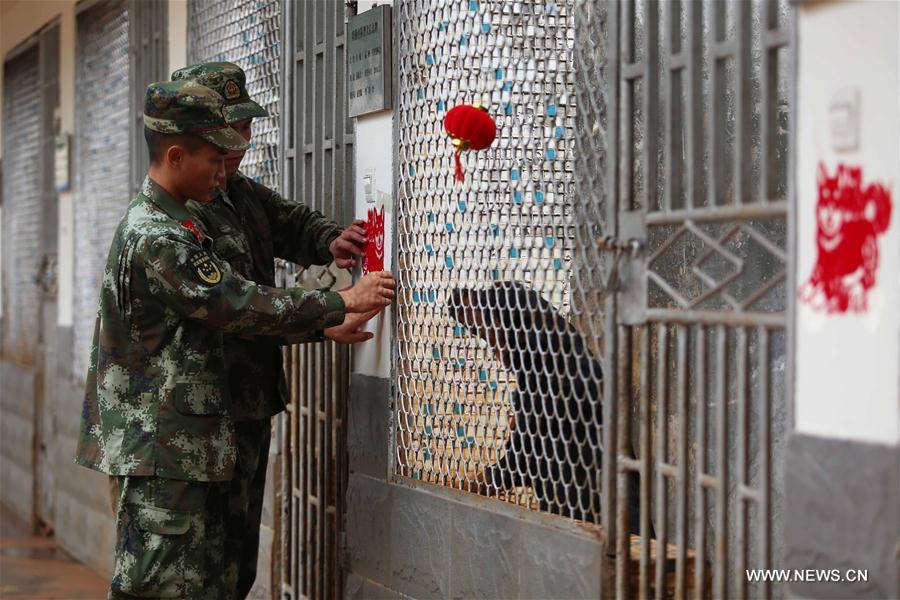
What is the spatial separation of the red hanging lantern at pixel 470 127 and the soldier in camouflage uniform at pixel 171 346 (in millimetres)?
634

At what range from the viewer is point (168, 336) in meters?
3.57

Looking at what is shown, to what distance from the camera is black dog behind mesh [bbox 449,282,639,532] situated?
316cm

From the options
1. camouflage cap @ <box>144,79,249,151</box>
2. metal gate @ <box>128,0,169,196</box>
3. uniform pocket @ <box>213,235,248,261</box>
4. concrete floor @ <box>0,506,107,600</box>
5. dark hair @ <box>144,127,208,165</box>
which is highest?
metal gate @ <box>128,0,169,196</box>

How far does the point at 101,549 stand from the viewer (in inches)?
282

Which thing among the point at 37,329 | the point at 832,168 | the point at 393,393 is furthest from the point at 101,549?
the point at 832,168

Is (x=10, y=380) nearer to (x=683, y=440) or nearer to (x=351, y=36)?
(x=351, y=36)

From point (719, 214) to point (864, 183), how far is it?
475 millimetres

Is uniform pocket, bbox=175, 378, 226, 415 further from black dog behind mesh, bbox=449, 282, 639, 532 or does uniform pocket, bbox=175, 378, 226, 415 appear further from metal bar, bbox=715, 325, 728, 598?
metal bar, bbox=715, 325, 728, 598

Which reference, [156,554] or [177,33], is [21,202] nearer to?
[177,33]

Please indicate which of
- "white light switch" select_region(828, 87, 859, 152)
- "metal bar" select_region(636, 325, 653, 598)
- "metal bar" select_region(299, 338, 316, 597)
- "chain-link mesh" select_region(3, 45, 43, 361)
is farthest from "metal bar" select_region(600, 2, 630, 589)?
"chain-link mesh" select_region(3, 45, 43, 361)

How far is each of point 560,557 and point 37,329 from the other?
22.8 ft

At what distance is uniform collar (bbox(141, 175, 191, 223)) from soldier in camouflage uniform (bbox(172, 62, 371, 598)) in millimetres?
227

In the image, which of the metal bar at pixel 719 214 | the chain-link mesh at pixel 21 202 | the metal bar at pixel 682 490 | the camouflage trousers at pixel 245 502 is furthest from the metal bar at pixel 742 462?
the chain-link mesh at pixel 21 202

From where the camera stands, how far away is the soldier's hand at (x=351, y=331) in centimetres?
392
